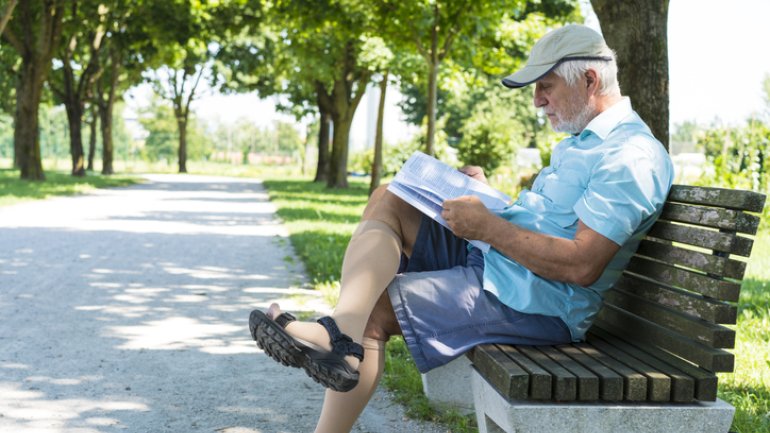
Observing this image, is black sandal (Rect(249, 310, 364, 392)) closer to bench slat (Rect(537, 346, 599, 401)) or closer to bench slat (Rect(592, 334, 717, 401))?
bench slat (Rect(537, 346, 599, 401))

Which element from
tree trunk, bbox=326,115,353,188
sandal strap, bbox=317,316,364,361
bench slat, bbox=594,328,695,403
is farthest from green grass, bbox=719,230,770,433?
tree trunk, bbox=326,115,353,188

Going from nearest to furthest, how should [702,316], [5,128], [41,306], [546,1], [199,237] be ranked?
1. [702,316]
2. [41,306]
3. [199,237]
4. [546,1]
5. [5,128]

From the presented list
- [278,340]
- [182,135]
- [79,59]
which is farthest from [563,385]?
[182,135]

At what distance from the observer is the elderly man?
2859mm

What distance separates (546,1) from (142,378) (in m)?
17.5

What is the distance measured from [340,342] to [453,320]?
1.29 feet

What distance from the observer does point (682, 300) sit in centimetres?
286

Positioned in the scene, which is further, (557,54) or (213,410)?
(213,410)

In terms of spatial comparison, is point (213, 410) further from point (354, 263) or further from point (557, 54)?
point (557, 54)

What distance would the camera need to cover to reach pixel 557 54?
122 inches

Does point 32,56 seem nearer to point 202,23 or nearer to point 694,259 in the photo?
point 202,23

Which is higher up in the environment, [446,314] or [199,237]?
[446,314]

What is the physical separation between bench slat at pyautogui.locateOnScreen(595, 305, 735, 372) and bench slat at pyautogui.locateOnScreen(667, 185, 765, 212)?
1.36 feet

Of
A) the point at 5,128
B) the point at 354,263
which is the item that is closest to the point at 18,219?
the point at 354,263
